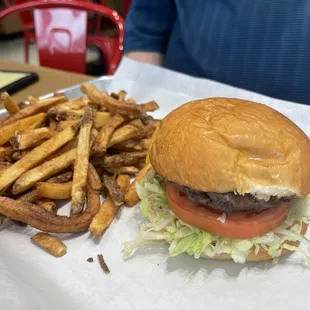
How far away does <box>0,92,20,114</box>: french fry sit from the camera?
6.33 feet

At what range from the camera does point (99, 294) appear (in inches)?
57.7

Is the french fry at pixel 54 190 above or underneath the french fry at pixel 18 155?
underneath

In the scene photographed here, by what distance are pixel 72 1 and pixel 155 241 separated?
2619 mm

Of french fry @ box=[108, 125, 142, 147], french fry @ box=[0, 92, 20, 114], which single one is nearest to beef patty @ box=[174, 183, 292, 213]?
french fry @ box=[108, 125, 142, 147]

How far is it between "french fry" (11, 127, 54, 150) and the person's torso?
1252mm

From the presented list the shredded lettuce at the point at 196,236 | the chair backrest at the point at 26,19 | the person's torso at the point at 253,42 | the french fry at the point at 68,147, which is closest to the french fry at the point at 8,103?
the french fry at the point at 68,147

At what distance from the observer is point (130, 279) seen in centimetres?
154

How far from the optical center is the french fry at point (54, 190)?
168cm

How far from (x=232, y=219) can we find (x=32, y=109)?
3.57ft

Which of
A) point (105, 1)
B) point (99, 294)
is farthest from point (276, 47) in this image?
point (105, 1)

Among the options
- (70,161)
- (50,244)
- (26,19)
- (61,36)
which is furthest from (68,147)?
(26,19)

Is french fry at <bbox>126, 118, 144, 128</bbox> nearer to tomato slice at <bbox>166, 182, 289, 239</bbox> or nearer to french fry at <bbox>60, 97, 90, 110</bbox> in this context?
french fry at <bbox>60, 97, 90, 110</bbox>

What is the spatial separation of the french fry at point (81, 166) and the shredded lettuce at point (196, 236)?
24 centimetres

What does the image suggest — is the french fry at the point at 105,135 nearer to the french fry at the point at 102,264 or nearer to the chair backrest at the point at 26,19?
the french fry at the point at 102,264
